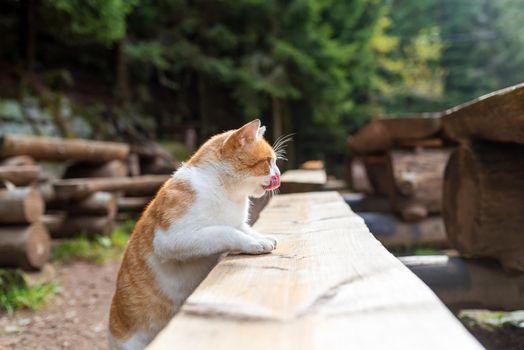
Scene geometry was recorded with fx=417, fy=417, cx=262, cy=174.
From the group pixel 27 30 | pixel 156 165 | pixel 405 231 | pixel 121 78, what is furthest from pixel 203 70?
Result: pixel 405 231

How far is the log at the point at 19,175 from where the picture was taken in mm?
4172

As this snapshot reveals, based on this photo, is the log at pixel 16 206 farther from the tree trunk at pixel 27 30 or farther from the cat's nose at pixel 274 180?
the tree trunk at pixel 27 30

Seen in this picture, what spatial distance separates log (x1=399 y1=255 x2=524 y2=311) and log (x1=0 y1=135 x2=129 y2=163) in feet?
14.5

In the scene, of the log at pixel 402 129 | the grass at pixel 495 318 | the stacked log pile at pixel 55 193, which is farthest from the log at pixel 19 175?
the grass at pixel 495 318

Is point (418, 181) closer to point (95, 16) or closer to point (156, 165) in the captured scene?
point (95, 16)

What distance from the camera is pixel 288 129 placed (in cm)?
1437

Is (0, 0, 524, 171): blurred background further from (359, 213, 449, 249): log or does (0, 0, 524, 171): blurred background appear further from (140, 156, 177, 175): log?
(359, 213, 449, 249): log

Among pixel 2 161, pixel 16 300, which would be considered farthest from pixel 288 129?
pixel 16 300

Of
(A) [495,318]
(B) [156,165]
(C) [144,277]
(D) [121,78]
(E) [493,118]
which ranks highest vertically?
(D) [121,78]

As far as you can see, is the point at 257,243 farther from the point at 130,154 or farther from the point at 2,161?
the point at 130,154

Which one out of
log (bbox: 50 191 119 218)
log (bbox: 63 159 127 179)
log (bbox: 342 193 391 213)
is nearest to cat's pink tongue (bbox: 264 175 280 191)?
log (bbox: 342 193 391 213)

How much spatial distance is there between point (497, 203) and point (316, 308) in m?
1.81

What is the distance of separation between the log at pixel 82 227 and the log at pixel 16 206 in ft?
6.50

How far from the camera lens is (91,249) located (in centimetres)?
574
